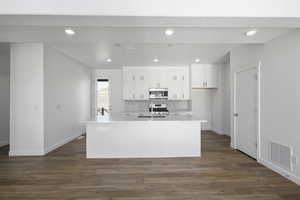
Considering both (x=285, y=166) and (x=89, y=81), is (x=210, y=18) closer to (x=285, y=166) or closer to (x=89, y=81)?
(x=285, y=166)

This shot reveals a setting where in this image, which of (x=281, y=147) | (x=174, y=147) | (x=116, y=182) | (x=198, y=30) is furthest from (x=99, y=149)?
(x=281, y=147)

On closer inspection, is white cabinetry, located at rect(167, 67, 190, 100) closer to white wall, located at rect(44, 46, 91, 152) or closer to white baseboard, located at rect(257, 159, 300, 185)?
white wall, located at rect(44, 46, 91, 152)

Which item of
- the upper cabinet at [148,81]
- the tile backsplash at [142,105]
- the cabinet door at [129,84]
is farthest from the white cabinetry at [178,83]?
the cabinet door at [129,84]

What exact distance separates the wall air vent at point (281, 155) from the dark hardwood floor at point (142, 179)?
211 millimetres

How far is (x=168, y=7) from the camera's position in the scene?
1.85m

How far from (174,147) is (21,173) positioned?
2.91 meters

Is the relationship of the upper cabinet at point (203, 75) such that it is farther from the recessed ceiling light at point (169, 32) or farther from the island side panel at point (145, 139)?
the recessed ceiling light at point (169, 32)

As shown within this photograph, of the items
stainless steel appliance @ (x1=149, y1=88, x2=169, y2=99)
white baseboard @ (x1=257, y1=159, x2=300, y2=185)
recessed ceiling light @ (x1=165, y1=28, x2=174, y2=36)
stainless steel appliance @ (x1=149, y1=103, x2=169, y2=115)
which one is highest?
recessed ceiling light @ (x1=165, y1=28, x2=174, y2=36)

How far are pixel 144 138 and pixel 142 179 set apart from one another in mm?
1134

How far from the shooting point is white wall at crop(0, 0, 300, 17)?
1.81m

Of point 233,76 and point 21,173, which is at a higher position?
point 233,76

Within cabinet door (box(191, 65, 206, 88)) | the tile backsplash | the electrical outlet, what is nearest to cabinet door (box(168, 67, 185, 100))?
cabinet door (box(191, 65, 206, 88))

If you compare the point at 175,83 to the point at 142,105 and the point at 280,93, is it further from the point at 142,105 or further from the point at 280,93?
the point at 280,93

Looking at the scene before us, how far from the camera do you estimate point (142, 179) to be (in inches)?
109
